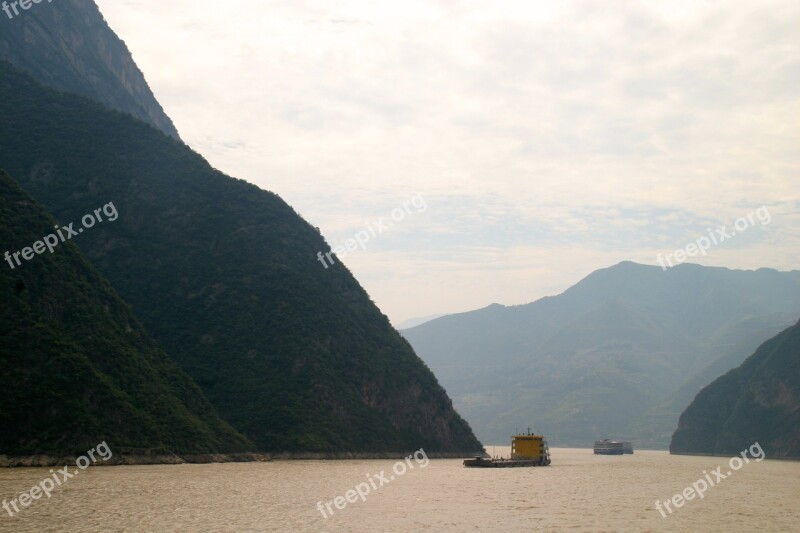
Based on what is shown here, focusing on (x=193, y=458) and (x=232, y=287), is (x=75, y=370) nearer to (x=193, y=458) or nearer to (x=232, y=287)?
(x=193, y=458)

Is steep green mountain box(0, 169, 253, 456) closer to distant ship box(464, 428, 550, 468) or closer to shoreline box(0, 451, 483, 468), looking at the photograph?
shoreline box(0, 451, 483, 468)

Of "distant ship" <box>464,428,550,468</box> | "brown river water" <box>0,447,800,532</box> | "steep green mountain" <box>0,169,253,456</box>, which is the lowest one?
"distant ship" <box>464,428,550,468</box>

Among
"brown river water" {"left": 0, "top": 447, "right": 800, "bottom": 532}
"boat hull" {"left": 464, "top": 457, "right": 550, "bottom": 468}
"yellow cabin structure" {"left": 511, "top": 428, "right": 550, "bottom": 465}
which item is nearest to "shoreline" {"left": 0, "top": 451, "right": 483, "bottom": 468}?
"brown river water" {"left": 0, "top": 447, "right": 800, "bottom": 532}

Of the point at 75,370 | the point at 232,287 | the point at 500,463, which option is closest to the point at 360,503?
the point at 75,370

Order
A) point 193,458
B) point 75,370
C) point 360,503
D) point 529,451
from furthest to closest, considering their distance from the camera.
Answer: point 529,451 < point 193,458 < point 75,370 < point 360,503

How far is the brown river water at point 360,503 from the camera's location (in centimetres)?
5791

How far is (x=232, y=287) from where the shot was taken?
163875 millimetres

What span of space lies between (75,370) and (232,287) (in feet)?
205

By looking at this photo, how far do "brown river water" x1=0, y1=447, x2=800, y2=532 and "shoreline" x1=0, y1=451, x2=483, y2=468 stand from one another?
2.89 metres

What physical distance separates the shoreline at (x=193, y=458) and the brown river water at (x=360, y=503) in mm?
2886

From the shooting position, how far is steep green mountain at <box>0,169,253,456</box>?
95.1m

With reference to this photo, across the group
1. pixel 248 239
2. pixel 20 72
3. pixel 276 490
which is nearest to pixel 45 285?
pixel 276 490

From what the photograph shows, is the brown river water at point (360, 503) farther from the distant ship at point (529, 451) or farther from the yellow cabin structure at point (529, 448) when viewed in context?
the yellow cabin structure at point (529, 448)

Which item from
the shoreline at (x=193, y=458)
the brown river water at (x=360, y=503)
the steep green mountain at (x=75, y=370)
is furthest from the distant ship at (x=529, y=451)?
the steep green mountain at (x=75, y=370)
